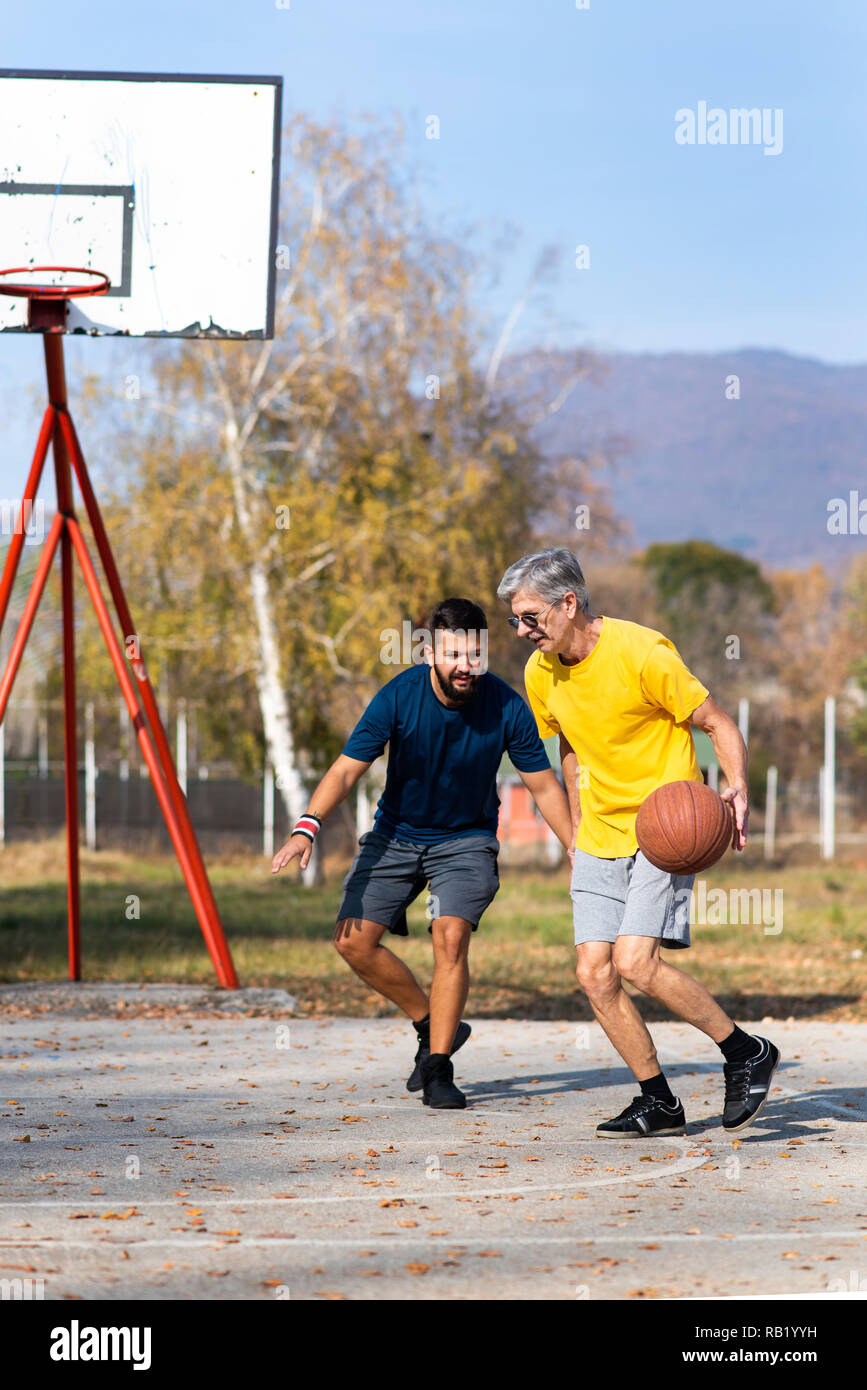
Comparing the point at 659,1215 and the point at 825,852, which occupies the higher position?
the point at 659,1215

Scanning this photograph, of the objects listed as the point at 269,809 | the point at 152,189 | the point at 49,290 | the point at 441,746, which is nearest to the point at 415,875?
the point at 441,746


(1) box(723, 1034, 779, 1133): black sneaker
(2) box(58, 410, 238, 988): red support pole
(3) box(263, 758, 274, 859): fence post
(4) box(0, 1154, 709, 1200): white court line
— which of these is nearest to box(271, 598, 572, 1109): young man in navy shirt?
(1) box(723, 1034, 779, 1133): black sneaker

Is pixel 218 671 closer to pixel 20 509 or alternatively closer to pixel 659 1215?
pixel 20 509

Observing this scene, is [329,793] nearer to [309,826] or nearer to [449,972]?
[309,826]

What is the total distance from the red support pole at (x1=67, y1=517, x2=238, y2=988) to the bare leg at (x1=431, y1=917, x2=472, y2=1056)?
4.04 meters

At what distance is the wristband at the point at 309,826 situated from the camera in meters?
6.46

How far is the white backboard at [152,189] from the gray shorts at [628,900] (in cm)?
576

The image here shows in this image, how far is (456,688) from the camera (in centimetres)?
661

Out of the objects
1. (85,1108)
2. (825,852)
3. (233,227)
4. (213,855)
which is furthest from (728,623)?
(85,1108)

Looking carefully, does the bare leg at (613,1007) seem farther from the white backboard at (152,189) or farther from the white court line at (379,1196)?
the white backboard at (152,189)

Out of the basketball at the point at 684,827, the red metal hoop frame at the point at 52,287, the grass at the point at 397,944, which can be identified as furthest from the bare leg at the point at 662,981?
the red metal hoop frame at the point at 52,287

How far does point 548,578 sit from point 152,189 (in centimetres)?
613

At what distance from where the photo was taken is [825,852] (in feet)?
106
